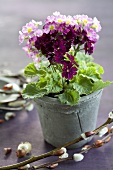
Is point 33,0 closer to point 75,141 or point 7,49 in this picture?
point 7,49

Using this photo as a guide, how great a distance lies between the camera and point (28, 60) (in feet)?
4.93

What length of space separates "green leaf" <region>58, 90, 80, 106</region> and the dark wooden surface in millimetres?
163


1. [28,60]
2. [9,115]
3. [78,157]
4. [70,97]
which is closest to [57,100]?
[70,97]

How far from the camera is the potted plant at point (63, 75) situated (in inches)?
34.9

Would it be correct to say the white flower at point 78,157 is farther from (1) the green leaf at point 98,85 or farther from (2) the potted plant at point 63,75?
(1) the green leaf at point 98,85

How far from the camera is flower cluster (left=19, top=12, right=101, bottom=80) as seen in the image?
2.88 ft

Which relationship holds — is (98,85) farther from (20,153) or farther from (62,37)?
(20,153)

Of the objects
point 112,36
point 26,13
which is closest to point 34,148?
point 112,36

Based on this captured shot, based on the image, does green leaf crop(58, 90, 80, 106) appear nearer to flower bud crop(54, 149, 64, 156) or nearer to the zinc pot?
the zinc pot

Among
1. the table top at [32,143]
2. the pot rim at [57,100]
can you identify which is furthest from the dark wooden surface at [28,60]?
the pot rim at [57,100]

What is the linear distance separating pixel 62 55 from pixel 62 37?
0.04 metres

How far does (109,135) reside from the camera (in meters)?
1.05

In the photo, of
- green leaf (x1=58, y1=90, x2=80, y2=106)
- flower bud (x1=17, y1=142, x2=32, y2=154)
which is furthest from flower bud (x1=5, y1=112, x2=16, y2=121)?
green leaf (x1=58, y1=90, x2=80, y2=106)

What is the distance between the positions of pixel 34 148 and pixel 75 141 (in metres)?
0.16
